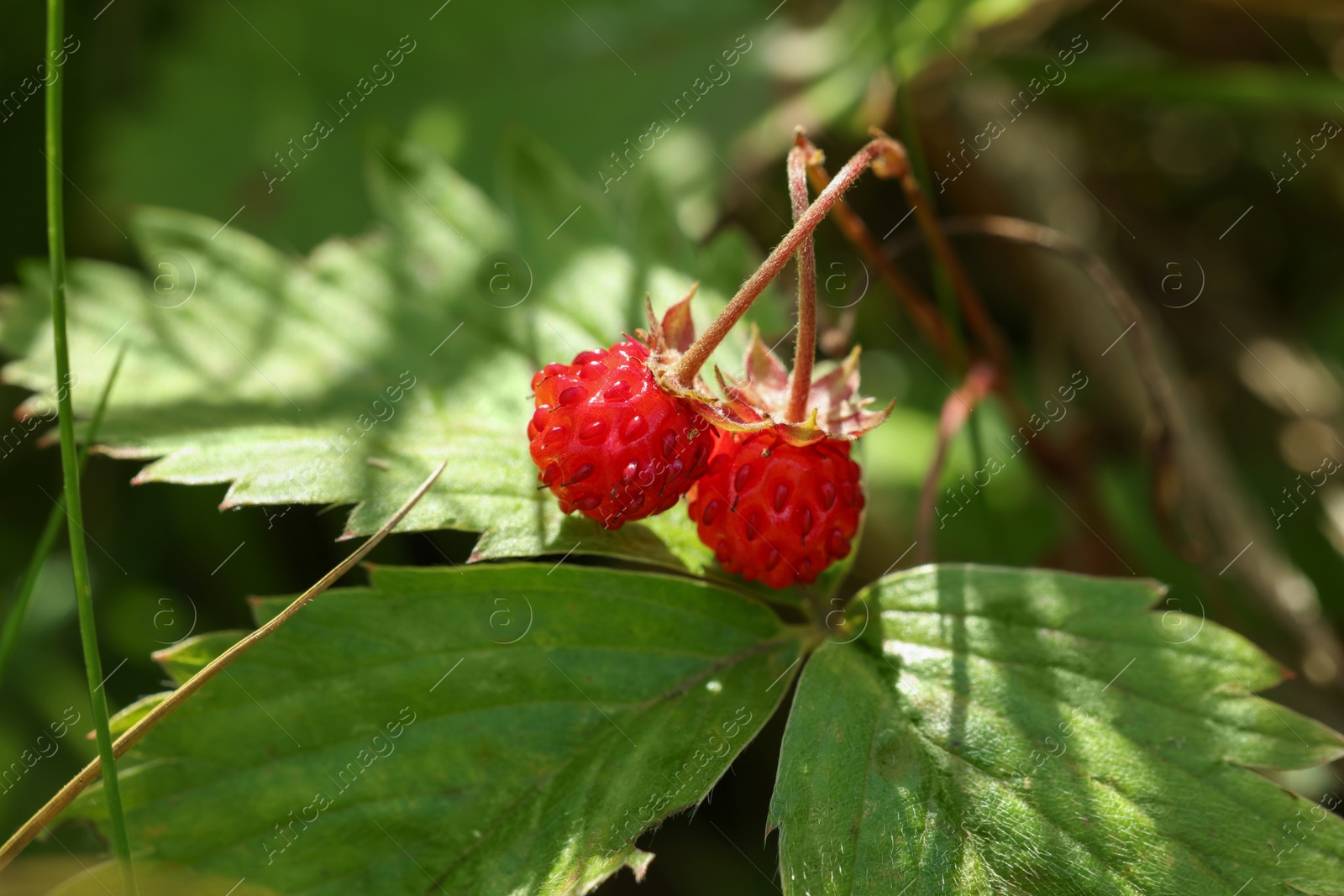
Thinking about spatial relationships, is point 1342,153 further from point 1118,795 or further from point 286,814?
point 286,814

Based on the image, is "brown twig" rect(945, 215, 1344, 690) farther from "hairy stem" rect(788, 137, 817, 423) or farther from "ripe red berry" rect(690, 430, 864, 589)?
"ripe red berry" rect(690, 430, 864, 589)

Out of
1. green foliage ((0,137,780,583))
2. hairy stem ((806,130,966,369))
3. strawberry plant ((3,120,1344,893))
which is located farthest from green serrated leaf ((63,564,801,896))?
hairy stem ((806,130,966,369))

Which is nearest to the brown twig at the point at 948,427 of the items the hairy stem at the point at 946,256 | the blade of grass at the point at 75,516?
the hairy stem at the point at 946,256

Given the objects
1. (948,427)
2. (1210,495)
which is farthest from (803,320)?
(1210,495)

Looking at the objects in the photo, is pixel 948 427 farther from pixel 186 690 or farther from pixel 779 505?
pixel 186 690

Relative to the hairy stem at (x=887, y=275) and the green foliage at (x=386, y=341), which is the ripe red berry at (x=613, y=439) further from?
the hairy stem at (x=887, y=275)
